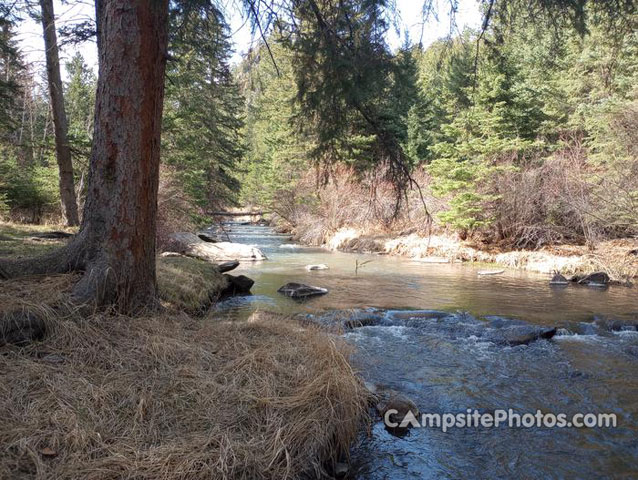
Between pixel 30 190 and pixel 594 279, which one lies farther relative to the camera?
pixel 30 190

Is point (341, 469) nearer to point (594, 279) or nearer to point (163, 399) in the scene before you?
point (163, 399)

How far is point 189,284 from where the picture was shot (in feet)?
27.8

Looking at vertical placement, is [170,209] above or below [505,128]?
below

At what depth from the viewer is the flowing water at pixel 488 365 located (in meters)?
3.66

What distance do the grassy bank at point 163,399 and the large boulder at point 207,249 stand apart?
1046 centimetres

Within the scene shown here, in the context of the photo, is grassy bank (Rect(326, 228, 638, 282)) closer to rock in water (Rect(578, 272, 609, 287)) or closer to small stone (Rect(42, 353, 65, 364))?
rock in water (Rect(578, 272, 609, 287))

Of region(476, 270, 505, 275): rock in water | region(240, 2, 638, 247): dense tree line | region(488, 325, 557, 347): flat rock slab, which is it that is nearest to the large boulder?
region(240, 2, 638, 247): dense tree line

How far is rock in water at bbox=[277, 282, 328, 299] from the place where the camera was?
34.2 feet

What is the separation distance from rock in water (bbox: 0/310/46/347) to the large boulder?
1068 cm

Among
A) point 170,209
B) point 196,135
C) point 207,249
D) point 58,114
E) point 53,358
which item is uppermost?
point 196,135

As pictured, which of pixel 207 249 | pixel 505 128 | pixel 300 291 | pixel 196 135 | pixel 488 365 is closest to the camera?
pixel 488 365

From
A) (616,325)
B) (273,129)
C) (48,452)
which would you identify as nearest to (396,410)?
(48,452)

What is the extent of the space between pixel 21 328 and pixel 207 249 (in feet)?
39.7

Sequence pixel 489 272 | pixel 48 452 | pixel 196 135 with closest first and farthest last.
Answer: pixel 48 452 < pixel 489 272 < pixel 196 135
